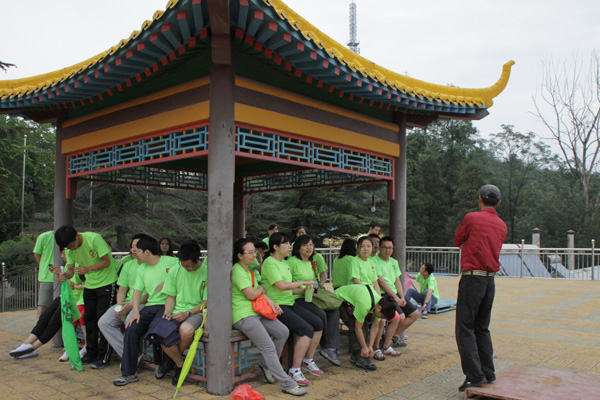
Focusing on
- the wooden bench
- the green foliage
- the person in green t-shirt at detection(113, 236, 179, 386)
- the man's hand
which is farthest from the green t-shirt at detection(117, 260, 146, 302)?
the green foliage

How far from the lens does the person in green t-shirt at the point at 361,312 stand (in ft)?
19.5

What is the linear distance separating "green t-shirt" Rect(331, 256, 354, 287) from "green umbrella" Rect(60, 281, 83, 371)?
3.33 meters

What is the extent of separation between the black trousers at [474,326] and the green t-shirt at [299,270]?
1851mm

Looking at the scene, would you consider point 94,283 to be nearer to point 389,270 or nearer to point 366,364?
point 366,364

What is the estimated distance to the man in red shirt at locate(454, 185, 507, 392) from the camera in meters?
4.86

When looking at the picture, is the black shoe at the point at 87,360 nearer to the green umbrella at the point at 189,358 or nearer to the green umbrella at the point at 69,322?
the green umbrella at the point at 69,322

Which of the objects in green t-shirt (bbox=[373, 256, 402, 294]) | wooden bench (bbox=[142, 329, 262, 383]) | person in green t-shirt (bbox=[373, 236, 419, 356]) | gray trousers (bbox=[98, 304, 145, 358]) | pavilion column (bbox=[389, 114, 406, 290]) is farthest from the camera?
pavilion column (bbox=[389, 114, 406, 290])

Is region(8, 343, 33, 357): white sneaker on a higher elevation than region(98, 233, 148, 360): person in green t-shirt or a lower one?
lower

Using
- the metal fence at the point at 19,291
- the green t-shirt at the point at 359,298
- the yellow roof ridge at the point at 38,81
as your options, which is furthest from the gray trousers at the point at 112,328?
the metal fence at the point at 19,291

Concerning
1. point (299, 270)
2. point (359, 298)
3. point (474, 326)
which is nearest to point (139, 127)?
point (299, 270)

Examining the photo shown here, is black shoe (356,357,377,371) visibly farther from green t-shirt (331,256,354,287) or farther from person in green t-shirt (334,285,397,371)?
green t-shirt (331,256,354,287)

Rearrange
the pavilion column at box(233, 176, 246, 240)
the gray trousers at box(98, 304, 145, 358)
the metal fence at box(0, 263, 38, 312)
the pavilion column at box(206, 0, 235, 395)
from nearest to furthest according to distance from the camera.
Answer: the pavilion column at box(206, 0, 235, 395), the gray trousers at box(98, 304, 145, 358), the pavilion column at box(233, 176, 246, 240), the metal fence at box(0, 263, 38, 312)

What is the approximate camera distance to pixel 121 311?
19.0 ft

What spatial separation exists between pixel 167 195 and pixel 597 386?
15.1m
